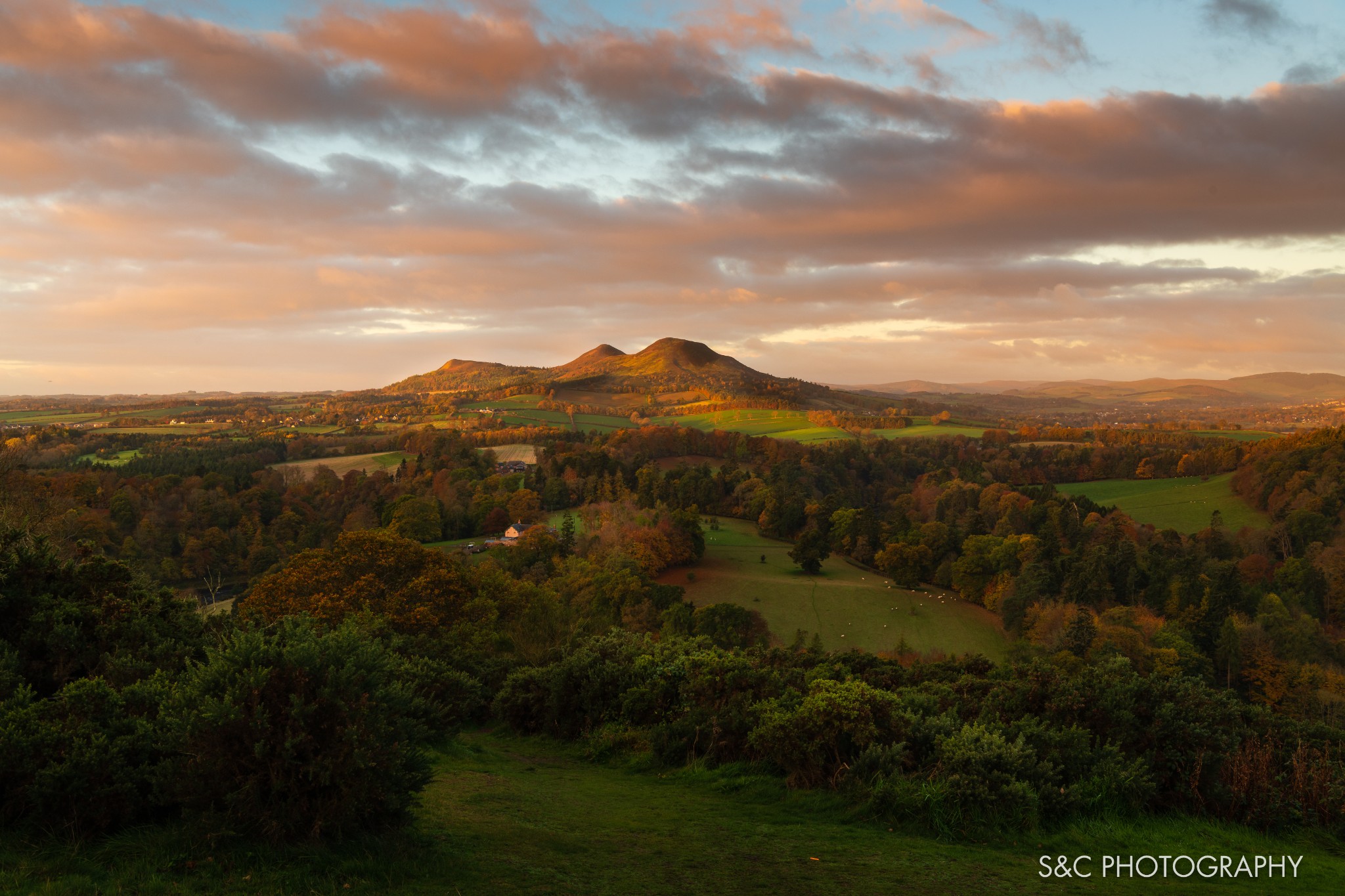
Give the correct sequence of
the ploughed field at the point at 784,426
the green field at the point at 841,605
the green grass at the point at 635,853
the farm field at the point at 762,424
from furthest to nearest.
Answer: the ploughed field at the point at 784,426 → the farm field at the point at 762,424 → the green field at the point at 841,605 → the green grass at the point at 635,853

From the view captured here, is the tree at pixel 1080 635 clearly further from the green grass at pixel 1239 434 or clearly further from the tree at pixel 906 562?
the green grass at pixel 1239 434

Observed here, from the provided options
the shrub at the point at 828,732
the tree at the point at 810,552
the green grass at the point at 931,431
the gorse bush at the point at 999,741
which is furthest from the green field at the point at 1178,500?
the shrub at the point at 828,732

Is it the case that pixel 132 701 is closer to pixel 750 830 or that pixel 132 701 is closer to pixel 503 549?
pixel 750 830

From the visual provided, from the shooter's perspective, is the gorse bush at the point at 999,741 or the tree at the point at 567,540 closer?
the gorse bush at the point at 999,741

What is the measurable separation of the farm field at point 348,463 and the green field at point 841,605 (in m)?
48.7

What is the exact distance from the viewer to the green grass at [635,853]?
590 centimetres

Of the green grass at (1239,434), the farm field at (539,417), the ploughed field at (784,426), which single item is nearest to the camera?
the green grass at (1239,434)

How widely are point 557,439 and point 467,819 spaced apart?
103m

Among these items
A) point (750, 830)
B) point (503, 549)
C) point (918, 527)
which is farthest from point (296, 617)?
point (918, 527)

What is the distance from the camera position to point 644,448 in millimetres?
104562

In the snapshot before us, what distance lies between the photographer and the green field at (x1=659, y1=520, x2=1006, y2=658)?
47.4 m

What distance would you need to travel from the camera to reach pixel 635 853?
7371 mm

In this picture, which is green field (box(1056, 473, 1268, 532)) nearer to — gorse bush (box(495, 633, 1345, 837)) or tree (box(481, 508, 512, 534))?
tree (box(481, 508, 512, 534))

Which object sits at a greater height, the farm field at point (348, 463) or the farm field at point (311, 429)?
A: the farm field at point (311, 429)
